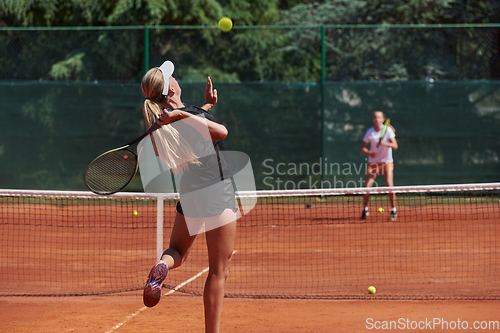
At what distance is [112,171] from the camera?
315 cm

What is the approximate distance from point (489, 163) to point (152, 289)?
8.07 meters

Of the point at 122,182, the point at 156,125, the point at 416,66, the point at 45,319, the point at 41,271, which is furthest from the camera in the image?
the point at 416,66

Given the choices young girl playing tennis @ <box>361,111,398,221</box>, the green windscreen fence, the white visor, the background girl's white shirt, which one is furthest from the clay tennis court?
the white visor

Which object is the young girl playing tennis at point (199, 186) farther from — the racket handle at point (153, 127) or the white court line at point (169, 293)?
the white court line at point (169, 293)

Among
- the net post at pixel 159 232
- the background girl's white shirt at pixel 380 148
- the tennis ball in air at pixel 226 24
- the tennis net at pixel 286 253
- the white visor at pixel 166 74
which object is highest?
the tennis ball in air at pixel 226 24

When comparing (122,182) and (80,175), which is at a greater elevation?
(122,182)

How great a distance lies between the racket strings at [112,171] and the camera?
309 centimetres

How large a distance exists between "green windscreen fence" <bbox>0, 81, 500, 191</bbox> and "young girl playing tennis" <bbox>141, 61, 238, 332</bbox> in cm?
643

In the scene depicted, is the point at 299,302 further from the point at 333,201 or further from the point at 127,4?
the point at 127,4

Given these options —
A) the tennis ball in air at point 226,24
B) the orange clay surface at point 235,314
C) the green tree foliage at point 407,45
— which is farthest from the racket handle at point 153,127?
the green tree foliage at point 407,45

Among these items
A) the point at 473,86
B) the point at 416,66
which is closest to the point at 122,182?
the point at 473,86

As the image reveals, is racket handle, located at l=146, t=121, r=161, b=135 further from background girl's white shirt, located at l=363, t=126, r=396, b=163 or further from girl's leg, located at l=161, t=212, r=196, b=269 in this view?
background girl's white shirt, located at l=363, t=126, r=396, b=163

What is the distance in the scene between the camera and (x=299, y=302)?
4.34 m

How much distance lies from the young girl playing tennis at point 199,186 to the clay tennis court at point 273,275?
1.10m
